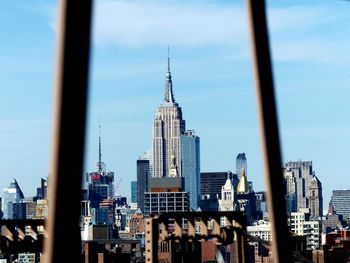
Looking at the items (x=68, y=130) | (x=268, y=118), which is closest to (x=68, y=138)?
(x=68, y=130)

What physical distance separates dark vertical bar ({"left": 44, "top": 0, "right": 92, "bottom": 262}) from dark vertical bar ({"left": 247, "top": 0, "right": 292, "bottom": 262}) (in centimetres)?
113

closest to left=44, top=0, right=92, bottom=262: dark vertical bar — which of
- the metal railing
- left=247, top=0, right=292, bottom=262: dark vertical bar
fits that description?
the metal railing

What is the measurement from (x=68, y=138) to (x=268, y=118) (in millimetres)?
1250

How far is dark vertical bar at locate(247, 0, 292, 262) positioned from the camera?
20.6 feet

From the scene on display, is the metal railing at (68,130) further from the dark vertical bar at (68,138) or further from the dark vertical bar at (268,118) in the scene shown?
the dark vertical bar at (268,118)

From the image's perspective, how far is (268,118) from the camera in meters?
6.31

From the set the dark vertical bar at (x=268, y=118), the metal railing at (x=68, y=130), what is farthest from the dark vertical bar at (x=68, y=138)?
the dark vertical bar at (x=268, y=118)

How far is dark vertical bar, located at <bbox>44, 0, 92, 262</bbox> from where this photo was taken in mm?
5340

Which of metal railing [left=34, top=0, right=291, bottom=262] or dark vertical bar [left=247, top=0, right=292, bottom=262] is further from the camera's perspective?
dark vertical bar [left=247, top=0, right=292, bottom=262]

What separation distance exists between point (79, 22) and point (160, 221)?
16.5m

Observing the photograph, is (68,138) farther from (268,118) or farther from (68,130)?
(268,118)

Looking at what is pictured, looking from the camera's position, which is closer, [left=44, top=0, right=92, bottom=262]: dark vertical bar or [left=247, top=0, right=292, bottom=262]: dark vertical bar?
[left=44, top=0, right=92, bottom=262]: dark vertical bar

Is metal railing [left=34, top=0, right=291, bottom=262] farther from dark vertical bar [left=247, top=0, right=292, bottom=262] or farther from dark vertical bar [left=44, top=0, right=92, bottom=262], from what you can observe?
dark vertical bar [left=247, top=0, right=292, bottom=262]

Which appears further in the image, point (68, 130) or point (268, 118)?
point (268, 118)
